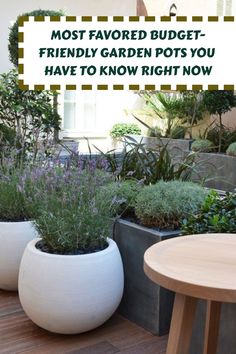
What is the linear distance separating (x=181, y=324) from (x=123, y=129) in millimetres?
9384

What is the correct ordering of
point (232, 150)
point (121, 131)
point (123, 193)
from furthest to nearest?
1. point (121, 131)
2. point (232, 150)
3. point (123, 193)

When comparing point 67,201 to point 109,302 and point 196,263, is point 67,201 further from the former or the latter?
point 196,263

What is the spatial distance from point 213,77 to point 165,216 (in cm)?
430

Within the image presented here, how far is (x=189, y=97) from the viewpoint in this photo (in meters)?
9.38

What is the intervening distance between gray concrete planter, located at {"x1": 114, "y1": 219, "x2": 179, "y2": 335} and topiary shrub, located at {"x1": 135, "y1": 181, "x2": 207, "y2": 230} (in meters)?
0.09

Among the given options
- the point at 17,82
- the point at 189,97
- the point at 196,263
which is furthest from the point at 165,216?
the point at 189,97

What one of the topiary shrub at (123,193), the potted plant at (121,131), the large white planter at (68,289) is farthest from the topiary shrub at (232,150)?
the large white planter at (68,289)

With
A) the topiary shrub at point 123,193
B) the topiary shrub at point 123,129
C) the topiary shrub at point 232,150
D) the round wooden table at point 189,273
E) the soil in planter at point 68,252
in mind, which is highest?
the topiary shrub at point 123,129

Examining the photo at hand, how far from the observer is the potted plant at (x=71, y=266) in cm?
239

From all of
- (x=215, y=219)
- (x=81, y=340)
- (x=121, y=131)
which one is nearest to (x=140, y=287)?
(x=81, y=340)

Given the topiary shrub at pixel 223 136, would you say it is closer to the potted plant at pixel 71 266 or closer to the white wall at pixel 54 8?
the white wall at pixel 54 8

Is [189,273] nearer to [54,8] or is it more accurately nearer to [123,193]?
[123,193]

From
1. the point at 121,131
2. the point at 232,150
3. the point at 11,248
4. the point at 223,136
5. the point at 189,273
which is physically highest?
the point at 121,131

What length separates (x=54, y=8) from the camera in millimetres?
9930
